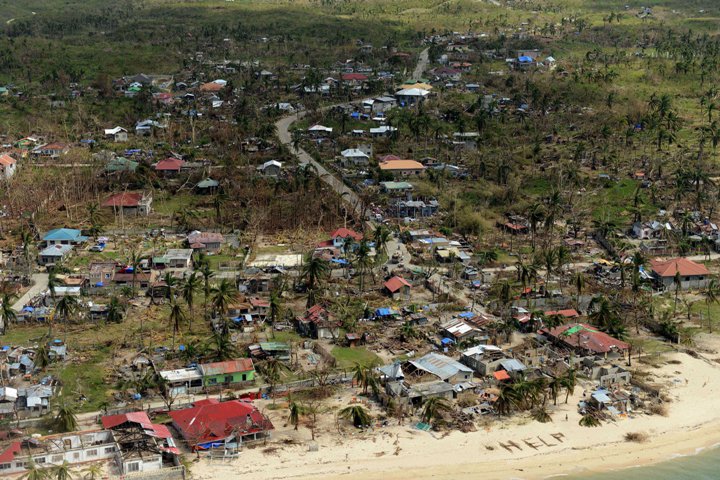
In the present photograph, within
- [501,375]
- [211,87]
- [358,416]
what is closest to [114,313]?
[358,416]

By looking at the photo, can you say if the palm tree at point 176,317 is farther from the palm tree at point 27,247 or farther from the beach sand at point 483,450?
the palm tree at point 27,247

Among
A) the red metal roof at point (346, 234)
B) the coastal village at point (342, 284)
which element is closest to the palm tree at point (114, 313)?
the coastal village at point (342, 284)

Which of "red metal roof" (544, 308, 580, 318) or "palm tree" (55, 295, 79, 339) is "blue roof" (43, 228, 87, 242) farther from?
"red metal roof" (544, 308, 580, 318)

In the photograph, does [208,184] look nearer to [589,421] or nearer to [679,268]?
[679,268]

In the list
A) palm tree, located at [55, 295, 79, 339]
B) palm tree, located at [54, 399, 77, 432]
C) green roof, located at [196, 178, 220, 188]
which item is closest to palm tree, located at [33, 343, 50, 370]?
palm tree, located at [55, 295, 79, 339]

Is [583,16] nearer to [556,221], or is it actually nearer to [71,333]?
[556,221]

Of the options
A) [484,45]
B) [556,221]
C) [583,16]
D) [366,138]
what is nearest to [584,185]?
[556,221]
